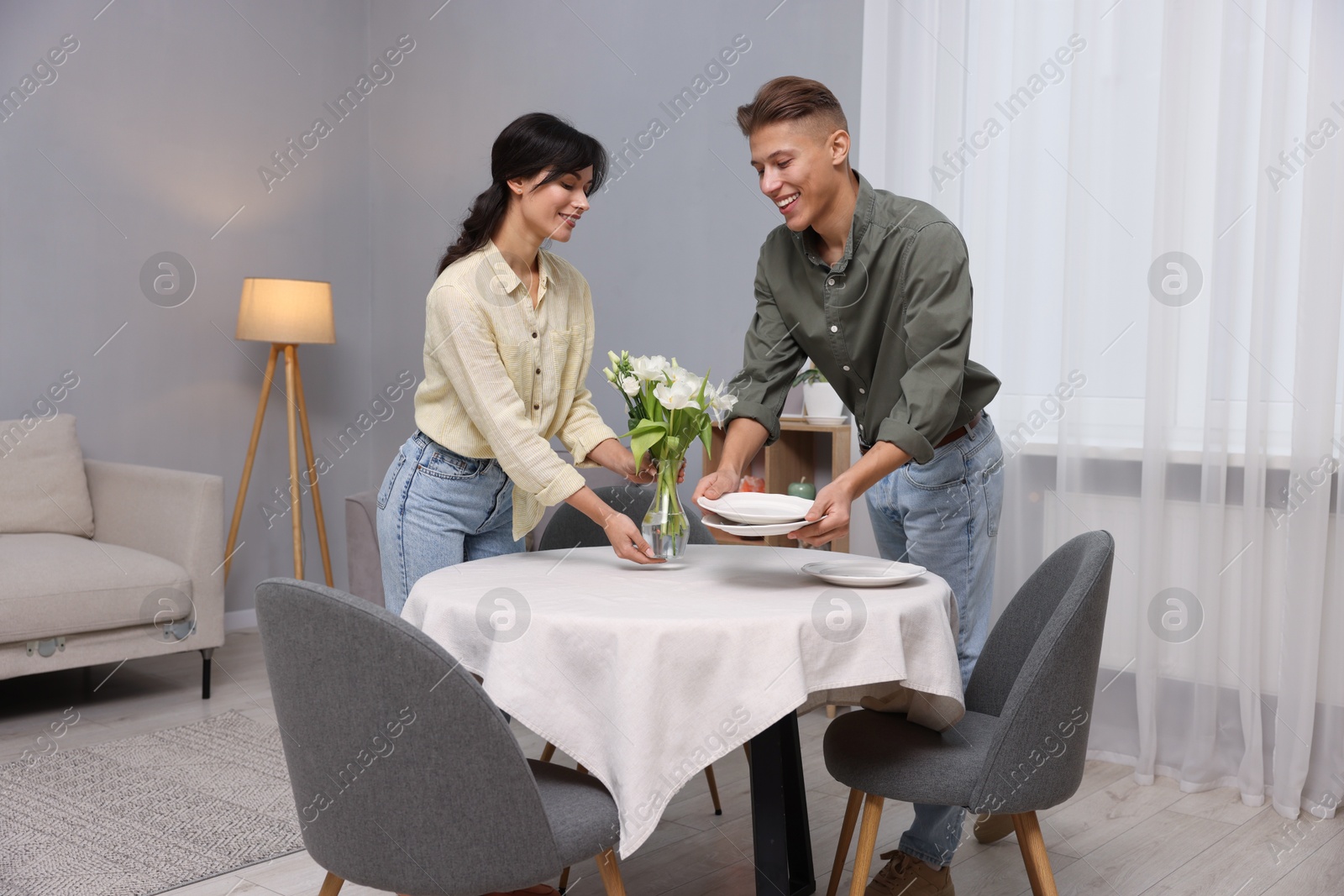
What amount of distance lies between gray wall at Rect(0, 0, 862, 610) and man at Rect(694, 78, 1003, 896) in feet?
5.72

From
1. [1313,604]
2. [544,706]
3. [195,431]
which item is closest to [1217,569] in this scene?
[1313,604]

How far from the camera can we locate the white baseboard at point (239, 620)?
4887 mm

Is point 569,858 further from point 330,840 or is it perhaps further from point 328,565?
point 328,565

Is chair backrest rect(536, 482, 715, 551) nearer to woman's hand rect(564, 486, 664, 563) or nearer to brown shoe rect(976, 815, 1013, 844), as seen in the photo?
woman's hand rect(564, 486, 664, 563)

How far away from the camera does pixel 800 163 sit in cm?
201

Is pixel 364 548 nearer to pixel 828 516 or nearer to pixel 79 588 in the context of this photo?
pixel 79 588

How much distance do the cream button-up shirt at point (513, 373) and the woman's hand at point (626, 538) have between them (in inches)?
4.4

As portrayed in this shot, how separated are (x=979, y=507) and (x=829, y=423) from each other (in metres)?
1.41

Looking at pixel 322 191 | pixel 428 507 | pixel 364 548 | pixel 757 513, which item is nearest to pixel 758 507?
pixel 757 513

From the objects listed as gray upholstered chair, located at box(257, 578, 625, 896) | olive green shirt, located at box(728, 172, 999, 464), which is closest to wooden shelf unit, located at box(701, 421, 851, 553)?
olive green shirt, located at box(728, 172, 999, 464)

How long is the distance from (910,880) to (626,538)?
0.90 meters

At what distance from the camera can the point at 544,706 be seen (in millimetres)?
1583

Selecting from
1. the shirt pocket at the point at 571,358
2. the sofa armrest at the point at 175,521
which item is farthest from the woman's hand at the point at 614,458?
the sofa armrest at the point at 175,521

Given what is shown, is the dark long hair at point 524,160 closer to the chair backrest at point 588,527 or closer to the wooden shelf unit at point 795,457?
the chair backrest at point 588,527
